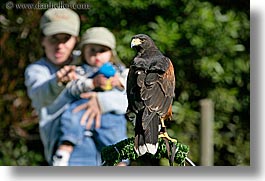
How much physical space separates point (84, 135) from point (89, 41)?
0.45m

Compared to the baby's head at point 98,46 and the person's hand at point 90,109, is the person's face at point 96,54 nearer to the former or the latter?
the baby's head at point 98,46

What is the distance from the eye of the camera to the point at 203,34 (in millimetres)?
4320

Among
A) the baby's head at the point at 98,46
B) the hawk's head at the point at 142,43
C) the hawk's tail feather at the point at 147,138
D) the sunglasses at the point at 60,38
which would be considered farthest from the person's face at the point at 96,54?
the hawk's tail feather at the point at 147,138

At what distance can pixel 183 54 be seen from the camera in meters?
4.33

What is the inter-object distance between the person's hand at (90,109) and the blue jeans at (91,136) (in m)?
0.02

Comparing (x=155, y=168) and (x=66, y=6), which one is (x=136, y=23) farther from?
(x=155, y=168)

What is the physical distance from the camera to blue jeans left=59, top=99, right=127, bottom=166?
12.9 ft

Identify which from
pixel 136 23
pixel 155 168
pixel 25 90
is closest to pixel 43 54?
pixel 25 90

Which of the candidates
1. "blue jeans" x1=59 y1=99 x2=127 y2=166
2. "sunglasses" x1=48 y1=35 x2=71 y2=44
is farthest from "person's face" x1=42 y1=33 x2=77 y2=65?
"blue jeans" x1=59 y1=99 x2=127 y2=166

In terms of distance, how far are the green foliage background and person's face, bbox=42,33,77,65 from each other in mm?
162

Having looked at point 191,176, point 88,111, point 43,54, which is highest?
point 43,54

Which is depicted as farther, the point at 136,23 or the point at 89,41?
the point at 136,23

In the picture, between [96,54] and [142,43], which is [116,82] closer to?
[96,54]

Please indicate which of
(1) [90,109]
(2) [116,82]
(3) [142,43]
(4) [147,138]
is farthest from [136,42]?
(1) [90,109]
